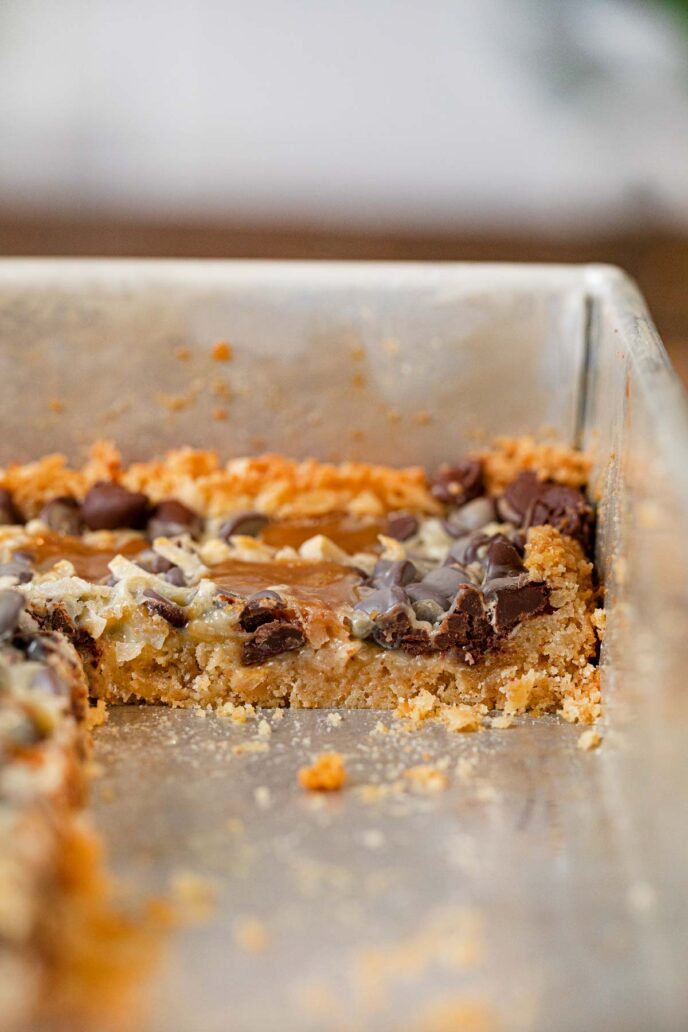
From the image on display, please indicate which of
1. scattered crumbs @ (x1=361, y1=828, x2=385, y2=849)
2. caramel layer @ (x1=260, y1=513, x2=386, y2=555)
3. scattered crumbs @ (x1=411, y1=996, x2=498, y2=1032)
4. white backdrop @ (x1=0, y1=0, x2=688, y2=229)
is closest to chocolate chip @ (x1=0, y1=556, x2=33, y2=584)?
caramel layer @ (x1=260, y1=513, x2=386, y2=555)

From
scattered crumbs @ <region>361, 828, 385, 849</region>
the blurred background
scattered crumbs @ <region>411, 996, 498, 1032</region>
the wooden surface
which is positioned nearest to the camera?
scattered crumbs @ <region>411, 996, 498, 1032</region>

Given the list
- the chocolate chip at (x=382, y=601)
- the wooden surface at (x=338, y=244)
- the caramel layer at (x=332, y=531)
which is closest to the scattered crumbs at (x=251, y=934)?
the chocolate chip at (x=382, y=601)

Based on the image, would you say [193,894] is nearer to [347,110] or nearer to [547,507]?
[547,507]

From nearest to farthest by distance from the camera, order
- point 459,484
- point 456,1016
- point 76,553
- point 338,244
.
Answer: point 456,1016
point 76,553
point 459,484
point 338,244

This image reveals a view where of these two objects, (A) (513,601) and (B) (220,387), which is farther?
(B) (220,387)

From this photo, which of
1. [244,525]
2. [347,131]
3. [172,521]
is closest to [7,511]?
[172,521]

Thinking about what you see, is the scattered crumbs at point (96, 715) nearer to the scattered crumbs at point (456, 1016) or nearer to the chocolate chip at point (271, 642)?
the chocolate chip at point (271, 642)

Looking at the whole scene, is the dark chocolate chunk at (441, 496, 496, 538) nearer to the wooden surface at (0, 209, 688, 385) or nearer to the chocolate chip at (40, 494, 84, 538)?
the chocolate chip at (40, 494, 84, 538)
